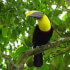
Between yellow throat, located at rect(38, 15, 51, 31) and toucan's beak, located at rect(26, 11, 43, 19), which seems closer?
toucan's beak, located at rect(26, 11, 43, 19)

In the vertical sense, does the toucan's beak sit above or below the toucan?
above

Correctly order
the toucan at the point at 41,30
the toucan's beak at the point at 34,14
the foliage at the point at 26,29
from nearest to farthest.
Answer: the foliage at the point at 26,29 → the toucan's beak at the point at 34,14 → the toucan at the point at 41,30

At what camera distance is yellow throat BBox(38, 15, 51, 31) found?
2593mm

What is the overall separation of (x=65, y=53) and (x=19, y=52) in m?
0.55

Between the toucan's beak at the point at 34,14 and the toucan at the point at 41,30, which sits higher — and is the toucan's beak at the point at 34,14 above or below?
above

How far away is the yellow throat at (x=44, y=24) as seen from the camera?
2.59 metres

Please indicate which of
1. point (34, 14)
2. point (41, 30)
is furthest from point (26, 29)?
point (34, 14)

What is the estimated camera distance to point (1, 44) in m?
2.65

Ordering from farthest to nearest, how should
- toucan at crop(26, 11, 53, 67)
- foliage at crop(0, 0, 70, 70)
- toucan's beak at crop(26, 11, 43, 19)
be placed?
toucan at crop(26, 11, 53, 67), toucan's beak at crop(26, 11, 43, 19), foliage at crop(0, 0, 70, 70)

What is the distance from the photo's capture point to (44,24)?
260cm

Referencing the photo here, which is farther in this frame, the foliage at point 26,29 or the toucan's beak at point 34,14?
the toucan's beak at point 34,14

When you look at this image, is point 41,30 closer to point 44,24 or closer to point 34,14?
point 44,24

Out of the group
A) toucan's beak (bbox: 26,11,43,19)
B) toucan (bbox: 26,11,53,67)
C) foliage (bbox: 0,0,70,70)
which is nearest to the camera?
foliage (bbox: 0,0,70,70)

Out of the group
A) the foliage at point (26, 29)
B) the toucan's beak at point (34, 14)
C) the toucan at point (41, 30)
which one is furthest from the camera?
the toucan at point (41, 30)
